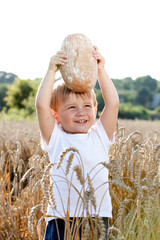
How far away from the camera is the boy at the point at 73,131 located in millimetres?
1601

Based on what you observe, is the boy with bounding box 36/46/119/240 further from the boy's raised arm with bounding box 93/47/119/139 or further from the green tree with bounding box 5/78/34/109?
the green tree with bounding box 5/78/34/109

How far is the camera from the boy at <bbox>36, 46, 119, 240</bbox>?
160 cm

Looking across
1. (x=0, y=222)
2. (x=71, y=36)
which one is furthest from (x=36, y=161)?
(x=71, y=36)

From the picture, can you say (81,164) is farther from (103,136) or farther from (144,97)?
(144,97)

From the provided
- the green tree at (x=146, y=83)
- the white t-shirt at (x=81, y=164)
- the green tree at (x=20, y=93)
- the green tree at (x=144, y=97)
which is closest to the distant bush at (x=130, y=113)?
the green tree at (x=20, y=93)

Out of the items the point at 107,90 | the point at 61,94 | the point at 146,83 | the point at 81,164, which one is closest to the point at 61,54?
the point at 61,94

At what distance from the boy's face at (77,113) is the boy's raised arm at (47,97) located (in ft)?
0.30

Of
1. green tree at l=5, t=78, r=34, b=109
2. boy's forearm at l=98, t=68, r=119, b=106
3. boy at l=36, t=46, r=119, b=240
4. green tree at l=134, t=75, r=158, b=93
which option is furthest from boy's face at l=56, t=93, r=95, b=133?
green tree at l=134, t=75, r=158, b=93

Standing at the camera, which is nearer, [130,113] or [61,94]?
[61,94]

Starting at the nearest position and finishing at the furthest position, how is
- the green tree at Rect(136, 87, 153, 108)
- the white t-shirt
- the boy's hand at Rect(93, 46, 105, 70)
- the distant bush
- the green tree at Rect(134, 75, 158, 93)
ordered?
the white t-shirt → the boy's hand at Rect(93, 46, 105, 70) → the distant bush → the green tree at Rect(136, 87, 153, 108) → the green tree at Rect(134, 75, 158, 93)

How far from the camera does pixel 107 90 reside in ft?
5.81

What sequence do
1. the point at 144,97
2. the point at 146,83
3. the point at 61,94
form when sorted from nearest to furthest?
the point at 61,94 → the point at 144,97 → the point at 146,83

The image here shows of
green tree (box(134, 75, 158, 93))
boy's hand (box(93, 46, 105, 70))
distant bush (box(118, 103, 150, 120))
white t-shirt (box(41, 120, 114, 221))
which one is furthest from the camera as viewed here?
green tree (box(134, 75, 158, 93))

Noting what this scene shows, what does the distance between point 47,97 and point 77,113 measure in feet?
0.58
